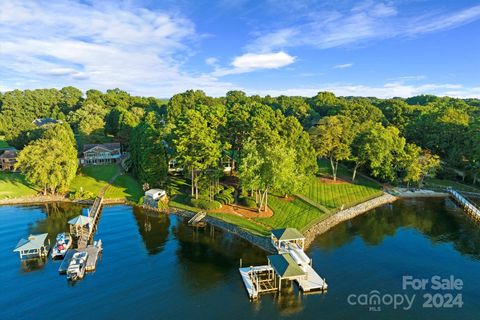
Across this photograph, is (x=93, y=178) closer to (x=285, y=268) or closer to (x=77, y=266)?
(x=77, y=266)

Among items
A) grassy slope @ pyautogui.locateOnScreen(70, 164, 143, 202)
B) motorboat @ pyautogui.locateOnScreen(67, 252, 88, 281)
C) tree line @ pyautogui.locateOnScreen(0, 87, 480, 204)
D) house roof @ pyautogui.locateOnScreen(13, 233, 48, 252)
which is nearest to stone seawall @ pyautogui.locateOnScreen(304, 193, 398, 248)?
tree line @ pyautogui.locateOnScreen(0, 87, 480, 204)

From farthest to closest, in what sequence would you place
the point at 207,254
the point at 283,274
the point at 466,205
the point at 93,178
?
the point at 93,178
the point at 466,205
the point at 207,254
the point at 283,274

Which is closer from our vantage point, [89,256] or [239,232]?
[89,256]

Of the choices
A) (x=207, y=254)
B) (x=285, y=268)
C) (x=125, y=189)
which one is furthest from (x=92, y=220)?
(x=285, y=268)

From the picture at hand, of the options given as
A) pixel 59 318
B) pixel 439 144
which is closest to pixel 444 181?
pixel 439 144

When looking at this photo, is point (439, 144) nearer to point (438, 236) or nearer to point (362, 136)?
point (362, 136)

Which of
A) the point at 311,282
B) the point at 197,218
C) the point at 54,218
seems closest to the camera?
the point at 311,282

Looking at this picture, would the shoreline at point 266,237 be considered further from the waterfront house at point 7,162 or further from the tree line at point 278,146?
the waterfront house at point 7,162
